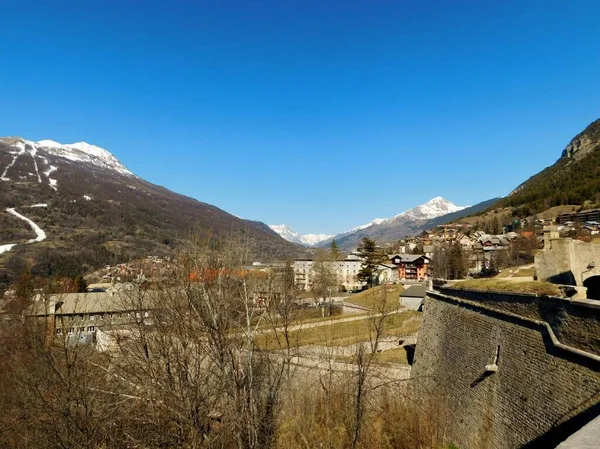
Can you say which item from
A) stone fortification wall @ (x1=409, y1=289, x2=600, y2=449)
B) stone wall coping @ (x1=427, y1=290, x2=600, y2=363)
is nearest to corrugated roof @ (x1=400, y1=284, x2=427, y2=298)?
stone fortification wall @ (x1=409, y1=289, x2=600, y2=449)

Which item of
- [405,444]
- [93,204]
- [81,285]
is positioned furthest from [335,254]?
[93,204]

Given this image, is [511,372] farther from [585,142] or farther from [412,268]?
[585,142]

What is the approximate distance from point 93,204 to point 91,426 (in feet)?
628

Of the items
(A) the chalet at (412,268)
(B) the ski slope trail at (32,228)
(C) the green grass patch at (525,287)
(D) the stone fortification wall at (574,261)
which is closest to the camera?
(C) the green grass patch at (525,287)

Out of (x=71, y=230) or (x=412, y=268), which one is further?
(x=71, y=230)

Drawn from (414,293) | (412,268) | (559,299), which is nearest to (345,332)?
(414,293)

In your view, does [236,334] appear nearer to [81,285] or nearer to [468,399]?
[468,399]

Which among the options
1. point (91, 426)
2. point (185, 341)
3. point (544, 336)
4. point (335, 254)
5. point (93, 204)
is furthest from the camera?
point (93, 204)

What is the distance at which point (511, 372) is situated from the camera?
11.0 meters

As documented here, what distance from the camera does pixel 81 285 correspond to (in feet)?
184

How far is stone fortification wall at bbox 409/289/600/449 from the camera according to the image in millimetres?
8539

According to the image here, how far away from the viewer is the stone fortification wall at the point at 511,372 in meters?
8.54

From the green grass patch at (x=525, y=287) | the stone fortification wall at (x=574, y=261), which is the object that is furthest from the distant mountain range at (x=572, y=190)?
the green grass patch at (x=525, y=287)

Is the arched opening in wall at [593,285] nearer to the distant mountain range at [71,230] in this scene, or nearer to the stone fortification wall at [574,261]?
the stone fortification wall at [574,261]
